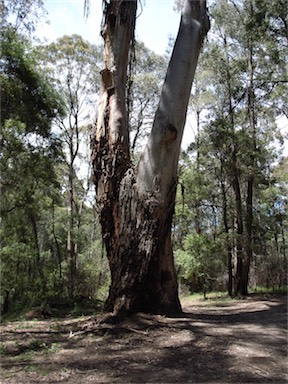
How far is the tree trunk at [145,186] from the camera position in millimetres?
4996

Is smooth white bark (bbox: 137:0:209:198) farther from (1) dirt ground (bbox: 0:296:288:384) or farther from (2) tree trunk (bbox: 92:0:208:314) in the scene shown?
(1) dirt ground (bbox: 0:296:288:384)

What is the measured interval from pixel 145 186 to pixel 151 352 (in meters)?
2.37

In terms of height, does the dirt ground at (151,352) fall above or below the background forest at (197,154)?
below

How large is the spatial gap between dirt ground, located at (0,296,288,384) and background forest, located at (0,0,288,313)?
4.47 metres

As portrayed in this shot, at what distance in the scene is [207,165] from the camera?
14.3m

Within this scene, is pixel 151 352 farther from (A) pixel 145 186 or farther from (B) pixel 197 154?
(B) pixel 197 154

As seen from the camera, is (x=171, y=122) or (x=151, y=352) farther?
(x=171, y=122)

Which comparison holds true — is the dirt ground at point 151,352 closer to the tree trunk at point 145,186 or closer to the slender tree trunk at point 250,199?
the tree trunk at point 145,186

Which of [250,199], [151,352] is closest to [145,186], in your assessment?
[151,352]

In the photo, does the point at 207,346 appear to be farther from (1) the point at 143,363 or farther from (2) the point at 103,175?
(2) the point at 103,175

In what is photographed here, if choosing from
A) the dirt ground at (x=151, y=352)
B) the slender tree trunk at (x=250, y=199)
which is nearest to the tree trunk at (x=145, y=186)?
the dirt ground at (x=151, y=352)

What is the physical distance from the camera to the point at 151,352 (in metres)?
3.52

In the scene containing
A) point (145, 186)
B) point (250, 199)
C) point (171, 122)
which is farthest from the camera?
point (250, 199)

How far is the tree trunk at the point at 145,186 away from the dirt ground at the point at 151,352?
0.46m
